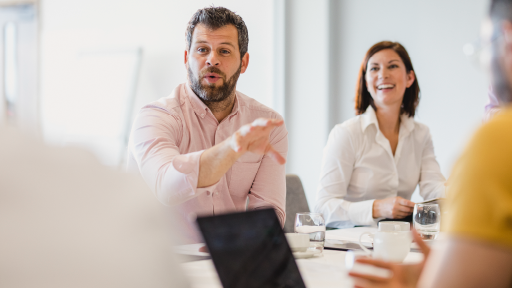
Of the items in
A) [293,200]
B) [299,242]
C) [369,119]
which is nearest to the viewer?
[299,242]

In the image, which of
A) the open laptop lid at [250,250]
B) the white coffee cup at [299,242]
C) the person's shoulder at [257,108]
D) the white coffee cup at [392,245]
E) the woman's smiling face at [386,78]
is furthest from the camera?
the woman's smiling face at [386,78]

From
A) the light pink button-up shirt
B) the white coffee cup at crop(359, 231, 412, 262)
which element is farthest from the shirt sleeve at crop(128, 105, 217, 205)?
the white coffee cup at crop(359, 231, 412, 262)

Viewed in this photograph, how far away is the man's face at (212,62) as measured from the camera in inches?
81.7

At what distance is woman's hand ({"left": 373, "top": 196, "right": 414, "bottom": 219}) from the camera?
204 centimetres

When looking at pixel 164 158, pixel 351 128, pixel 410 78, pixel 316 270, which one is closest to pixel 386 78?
pixel 410 78

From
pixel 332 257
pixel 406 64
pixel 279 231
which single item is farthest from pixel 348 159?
pixel 279 231

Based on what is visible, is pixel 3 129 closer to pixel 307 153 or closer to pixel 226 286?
pixel 226 286

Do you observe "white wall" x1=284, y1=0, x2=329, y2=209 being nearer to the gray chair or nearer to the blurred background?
the blurred background

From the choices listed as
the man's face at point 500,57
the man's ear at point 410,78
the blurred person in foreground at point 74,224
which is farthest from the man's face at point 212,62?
the blurred person in foreground at point 74,224

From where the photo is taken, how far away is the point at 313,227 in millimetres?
1426

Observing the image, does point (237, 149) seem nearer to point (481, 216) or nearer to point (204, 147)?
point (204, 147)

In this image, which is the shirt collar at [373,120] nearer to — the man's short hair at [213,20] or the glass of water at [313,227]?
the man's short hair at [213,20]

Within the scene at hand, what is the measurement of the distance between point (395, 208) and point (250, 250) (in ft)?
4.75

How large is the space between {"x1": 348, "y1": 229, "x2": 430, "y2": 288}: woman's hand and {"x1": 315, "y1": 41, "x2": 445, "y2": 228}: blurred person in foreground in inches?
54.0
